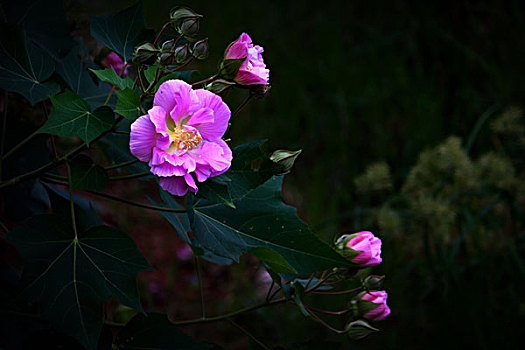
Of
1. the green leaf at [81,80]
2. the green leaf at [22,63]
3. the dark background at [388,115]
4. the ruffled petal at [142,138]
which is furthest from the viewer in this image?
the dark background at [388,115]

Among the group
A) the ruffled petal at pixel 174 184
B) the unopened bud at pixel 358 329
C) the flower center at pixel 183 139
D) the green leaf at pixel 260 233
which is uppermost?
the flower center at pixel 183 139

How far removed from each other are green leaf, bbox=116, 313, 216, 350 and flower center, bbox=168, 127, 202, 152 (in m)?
0.26

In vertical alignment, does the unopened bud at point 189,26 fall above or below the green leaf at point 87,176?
above

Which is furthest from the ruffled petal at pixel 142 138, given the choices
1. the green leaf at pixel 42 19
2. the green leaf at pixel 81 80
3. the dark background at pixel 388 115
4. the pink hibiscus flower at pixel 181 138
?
the dark background at pixel 388 115

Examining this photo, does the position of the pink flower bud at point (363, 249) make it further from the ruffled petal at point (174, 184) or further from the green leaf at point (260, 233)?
the ruffled petal at point (174, 184)

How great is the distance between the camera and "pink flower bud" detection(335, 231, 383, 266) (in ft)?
2.21

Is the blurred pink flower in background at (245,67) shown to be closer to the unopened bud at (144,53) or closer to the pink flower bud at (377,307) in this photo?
the unopened bud at (144,53)

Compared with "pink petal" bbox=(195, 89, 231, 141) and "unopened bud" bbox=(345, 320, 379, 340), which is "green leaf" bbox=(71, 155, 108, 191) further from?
"unopened bud" bbox=(345, 320, 379, 340)

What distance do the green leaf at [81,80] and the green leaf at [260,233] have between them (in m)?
0.24

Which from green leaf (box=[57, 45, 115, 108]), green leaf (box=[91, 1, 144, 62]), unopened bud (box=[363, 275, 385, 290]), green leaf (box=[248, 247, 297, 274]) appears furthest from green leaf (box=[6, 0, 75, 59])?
unopened bud (box=[363, 275, 385, 290])

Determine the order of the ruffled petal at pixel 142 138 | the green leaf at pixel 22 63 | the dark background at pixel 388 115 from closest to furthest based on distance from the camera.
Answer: the ruffled petal at pixel 142 138 → the green leaf at pixel 22 63 → the dark background at pixel 388 115

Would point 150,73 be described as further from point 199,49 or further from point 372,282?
point 372,282

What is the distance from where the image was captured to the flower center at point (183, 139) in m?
0.54

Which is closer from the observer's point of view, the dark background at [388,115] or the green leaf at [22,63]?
the green leaf at [22,63]
